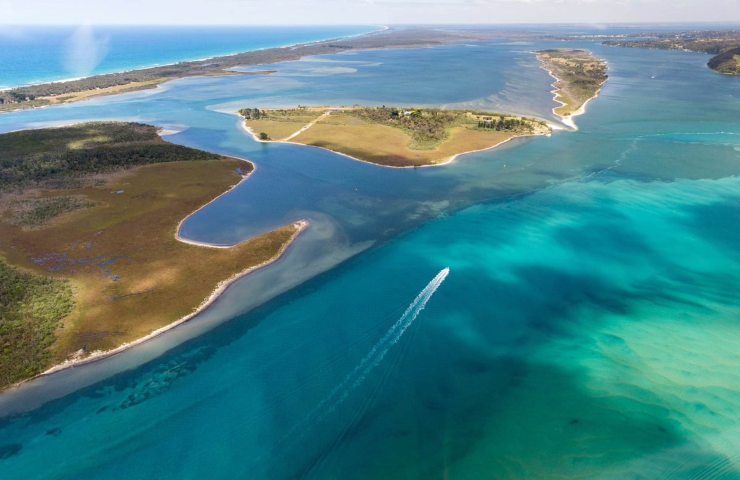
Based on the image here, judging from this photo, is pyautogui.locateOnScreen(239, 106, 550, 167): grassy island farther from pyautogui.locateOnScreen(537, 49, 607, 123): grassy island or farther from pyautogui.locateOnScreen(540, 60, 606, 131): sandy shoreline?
pyautogui.locateOnScreen(537, 49, 607, 123): grassy island

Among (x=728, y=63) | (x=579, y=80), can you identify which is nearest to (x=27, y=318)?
(x=579, y=80)

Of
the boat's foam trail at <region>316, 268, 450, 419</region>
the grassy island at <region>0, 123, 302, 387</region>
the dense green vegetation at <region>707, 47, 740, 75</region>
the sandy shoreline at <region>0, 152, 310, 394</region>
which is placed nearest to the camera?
the boat's foam trail at <region>316, 268, 450, 419</region>

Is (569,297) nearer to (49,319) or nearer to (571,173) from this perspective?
(571,173)

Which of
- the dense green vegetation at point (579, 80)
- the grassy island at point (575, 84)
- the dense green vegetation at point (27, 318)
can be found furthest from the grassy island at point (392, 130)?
the dense green vegetation at point (27, 318)

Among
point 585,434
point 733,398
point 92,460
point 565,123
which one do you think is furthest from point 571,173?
point 92,460

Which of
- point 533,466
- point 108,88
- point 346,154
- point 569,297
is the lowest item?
point 533,466

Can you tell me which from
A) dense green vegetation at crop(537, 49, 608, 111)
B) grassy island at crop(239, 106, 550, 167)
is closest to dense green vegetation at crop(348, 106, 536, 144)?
grassy island at crop(239, 106, 550, 167)
